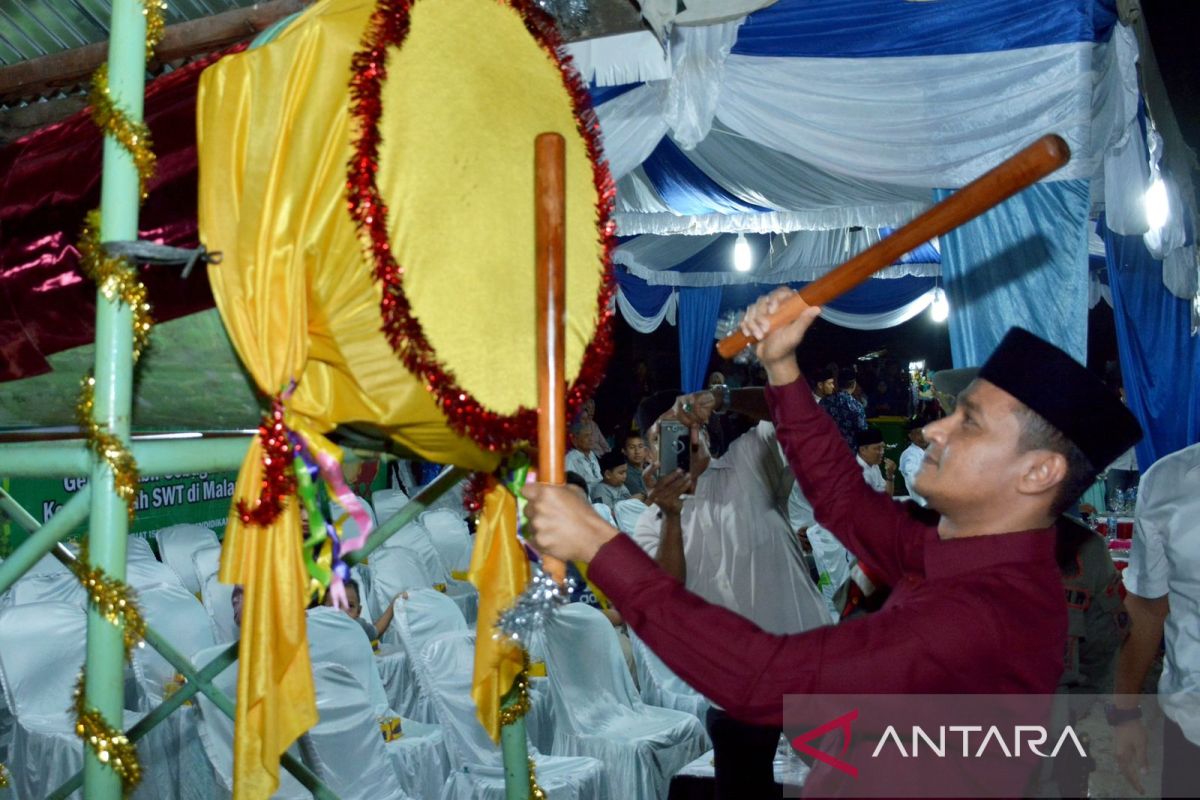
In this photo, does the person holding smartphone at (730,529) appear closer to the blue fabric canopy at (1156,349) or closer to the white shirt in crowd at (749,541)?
the white shirt in crowd at (749,541)

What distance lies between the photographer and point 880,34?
474cm

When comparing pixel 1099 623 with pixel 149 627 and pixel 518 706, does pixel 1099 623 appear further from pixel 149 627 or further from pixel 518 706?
pixel 149 627

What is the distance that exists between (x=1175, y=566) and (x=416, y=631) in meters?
2.74

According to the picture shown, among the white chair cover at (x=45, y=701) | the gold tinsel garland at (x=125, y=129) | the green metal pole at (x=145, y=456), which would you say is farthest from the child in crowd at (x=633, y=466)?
the gold tinsel garland at (x=125, y=129)

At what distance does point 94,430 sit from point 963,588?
1.23m

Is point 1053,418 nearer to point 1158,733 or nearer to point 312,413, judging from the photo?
point 312,413

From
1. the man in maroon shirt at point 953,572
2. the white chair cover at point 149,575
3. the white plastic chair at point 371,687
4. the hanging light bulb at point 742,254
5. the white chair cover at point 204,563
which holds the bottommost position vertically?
the white plastic chair at point 371,687

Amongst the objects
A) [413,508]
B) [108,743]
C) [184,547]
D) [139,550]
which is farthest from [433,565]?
[108,743]

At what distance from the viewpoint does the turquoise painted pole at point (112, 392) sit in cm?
137

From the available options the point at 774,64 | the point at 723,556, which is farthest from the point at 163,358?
the point at 774,64

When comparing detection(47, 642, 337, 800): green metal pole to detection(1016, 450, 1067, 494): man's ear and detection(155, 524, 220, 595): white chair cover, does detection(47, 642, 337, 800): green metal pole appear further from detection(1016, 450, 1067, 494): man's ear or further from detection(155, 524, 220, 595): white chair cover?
detection(155, 524, 220, 595): white chair cover

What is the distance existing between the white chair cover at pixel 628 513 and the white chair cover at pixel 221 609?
340 cm

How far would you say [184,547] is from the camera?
5.16 m

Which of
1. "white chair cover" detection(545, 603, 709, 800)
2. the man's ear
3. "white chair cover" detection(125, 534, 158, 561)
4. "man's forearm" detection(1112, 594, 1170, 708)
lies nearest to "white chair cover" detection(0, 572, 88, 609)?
"white chair cover" detection(125, 534, 158, 561)
